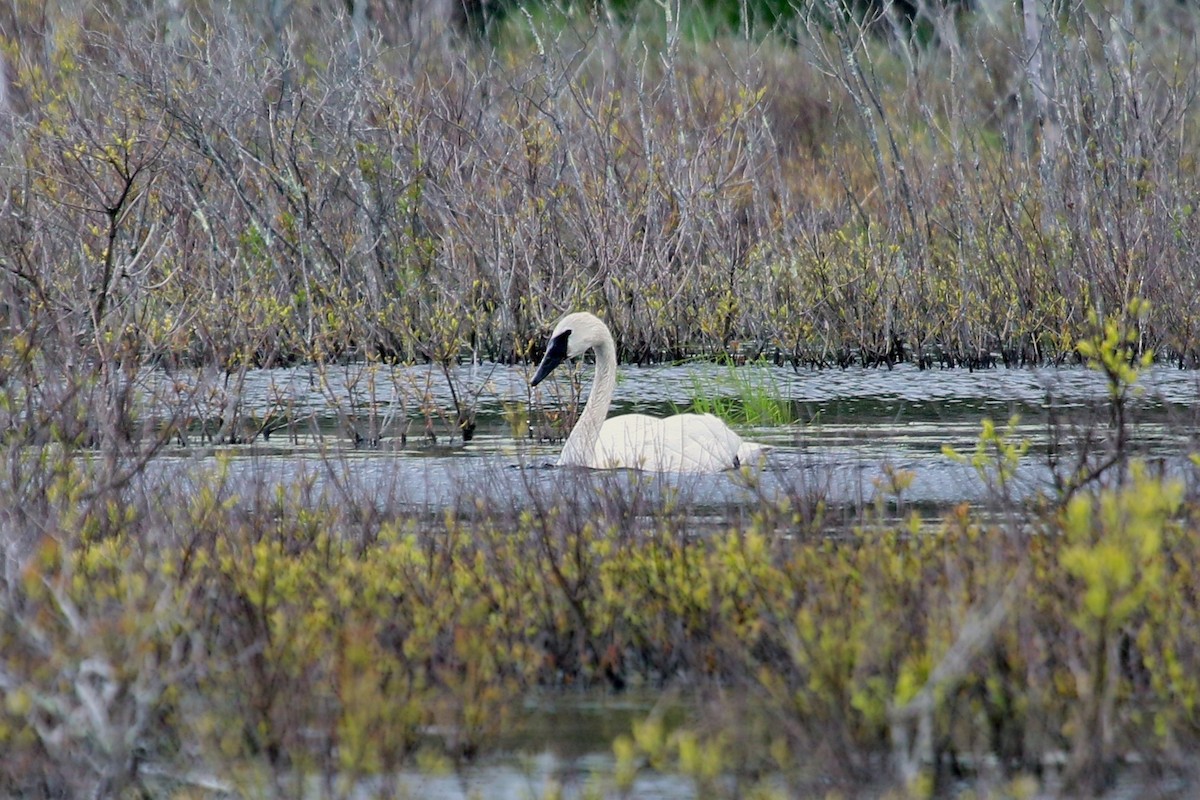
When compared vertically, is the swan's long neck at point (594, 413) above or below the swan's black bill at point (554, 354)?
below

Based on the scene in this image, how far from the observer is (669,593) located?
5.58 m

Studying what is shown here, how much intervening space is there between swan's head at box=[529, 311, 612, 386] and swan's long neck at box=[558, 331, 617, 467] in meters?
0.05

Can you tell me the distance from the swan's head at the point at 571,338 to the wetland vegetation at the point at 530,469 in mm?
225

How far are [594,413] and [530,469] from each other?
39.3 inches

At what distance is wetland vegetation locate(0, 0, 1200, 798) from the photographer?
13.5ft

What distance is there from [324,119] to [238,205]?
3.77ft

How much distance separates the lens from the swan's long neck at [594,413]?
31.8ft

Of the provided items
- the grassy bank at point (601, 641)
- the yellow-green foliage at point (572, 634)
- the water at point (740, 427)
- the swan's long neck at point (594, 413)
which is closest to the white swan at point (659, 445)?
the swan's long neck at point (594, 413)

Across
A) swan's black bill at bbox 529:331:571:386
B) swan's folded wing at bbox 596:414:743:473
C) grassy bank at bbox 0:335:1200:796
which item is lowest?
grassy bank at bbox 0:335:1200:796

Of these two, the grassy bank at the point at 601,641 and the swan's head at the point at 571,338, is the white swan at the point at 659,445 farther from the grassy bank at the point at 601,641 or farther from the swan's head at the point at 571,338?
the grassy bank at the point at 601,641

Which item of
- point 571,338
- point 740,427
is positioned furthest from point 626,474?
point 740,427

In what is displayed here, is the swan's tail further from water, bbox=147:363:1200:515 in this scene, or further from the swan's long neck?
the swan's long neck

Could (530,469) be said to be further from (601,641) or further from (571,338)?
(601,641)

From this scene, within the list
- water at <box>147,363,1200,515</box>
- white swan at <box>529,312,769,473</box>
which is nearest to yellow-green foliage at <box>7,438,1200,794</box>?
water at <box>147,363,1200,515</box>
